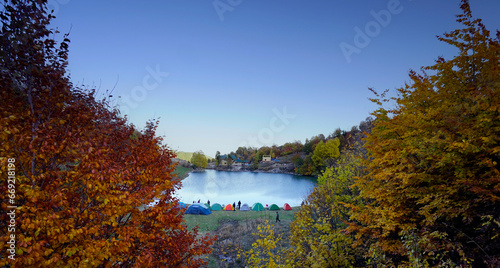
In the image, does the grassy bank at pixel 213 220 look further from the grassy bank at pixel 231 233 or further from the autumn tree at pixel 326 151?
the autumn tree at pixel 326 151

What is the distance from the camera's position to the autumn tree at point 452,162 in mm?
6293

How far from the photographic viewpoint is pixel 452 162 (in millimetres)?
6875

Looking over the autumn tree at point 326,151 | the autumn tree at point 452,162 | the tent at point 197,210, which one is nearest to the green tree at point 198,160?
the autumn tree at point 326,151

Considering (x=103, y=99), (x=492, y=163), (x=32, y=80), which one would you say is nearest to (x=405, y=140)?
(x=492, y=163)

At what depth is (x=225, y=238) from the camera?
1956 cm

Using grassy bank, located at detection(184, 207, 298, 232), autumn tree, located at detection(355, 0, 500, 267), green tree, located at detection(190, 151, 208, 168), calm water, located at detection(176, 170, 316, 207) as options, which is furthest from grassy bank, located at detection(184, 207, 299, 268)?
green tree, located at detection(190, 151, 208, 168)

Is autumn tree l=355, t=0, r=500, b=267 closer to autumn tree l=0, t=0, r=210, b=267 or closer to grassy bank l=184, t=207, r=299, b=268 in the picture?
grassy bank l=184, t=207, r=299, b=268

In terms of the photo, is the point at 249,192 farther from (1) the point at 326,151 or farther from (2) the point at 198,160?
(2) the point at 198,160

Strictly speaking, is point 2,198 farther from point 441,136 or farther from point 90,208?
point 441,136

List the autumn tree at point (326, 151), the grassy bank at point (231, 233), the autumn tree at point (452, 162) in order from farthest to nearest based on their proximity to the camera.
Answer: the autumn tree at point (326, 151) → the grassy bank at point (231, 233) → the autumn tree at point (452, 162)

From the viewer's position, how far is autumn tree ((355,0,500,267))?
20.6 ft

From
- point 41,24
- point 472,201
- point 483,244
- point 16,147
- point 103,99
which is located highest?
point 41,24

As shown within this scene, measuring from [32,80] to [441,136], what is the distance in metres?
12.1

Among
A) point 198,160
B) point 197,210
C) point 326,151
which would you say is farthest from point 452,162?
point 198,160
